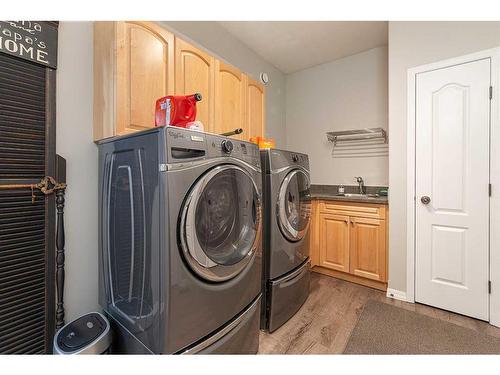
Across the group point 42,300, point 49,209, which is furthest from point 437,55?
point 42,300

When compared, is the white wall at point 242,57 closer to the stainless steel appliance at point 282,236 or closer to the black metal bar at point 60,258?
the stainless steel appliance at point 282,236

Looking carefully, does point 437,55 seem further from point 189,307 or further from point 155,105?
point 189,307

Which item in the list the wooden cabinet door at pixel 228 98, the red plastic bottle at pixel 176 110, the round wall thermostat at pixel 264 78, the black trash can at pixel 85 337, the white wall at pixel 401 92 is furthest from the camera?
the round wall thermostat at pixel 264 78

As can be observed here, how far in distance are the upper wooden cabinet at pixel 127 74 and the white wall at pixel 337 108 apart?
2.40m

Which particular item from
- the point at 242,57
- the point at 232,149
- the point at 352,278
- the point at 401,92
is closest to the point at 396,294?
the point at 352,278

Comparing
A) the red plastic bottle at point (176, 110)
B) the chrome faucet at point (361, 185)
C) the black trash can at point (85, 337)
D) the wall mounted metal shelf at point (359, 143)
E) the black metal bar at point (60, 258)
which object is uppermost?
the wall mounted metal shelf at point (359, 143)

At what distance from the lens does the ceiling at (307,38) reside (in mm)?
2461

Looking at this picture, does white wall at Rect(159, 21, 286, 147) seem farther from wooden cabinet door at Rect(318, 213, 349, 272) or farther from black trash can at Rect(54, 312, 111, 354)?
black trash can at Rect(54, 312, 111, 354)

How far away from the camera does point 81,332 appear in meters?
1.19

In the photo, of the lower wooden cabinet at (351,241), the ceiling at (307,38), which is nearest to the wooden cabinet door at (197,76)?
→ the ceiling at (307,38)

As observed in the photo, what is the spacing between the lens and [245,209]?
52.4 inches

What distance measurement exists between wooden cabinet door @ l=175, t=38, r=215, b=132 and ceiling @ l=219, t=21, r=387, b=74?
1.10 metres

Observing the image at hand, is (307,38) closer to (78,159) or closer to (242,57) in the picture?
(242,57)

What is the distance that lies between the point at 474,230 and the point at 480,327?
71 centimetres
